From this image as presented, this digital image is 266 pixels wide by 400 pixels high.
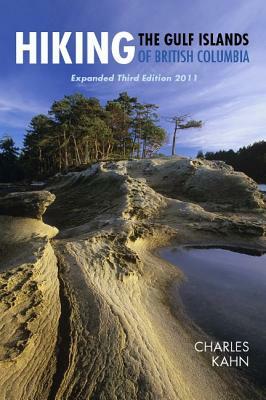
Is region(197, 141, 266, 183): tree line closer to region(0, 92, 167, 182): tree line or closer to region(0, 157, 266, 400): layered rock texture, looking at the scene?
region(0, 92, 167, 182): tree line

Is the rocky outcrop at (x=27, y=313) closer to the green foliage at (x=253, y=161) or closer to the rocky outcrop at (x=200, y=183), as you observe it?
the rocky outcrop at (x=200, y=183)

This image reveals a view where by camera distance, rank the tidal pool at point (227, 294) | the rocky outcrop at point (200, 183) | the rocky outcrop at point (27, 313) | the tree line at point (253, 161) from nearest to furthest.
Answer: the rocky outcrop at point (27, 313) → the tidal pool at point (227, 294) → the rocky outcrop at point (200, 183) → the tree line at point (253, 161)

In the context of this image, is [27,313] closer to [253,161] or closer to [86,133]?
[86,133]

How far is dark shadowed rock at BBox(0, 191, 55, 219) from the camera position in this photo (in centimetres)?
936

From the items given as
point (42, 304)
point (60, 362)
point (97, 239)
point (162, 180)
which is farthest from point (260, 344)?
point (162, 180)

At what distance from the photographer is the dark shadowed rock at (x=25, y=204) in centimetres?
936

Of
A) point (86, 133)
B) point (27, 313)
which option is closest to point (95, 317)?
point (27, 313)

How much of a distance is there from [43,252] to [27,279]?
118cm

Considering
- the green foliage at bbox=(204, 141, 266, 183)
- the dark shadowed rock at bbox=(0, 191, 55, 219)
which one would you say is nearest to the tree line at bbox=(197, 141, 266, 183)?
the green foliage at bbox=(204, 141, 266, 183)

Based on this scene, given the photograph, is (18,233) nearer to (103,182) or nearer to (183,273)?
(183,273)

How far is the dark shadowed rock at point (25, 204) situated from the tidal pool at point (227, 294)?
4.37 meters

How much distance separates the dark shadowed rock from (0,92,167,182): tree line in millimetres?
31667

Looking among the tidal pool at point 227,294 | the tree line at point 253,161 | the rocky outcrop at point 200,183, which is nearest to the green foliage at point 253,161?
the tree line at point 253,161

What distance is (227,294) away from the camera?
873cm
